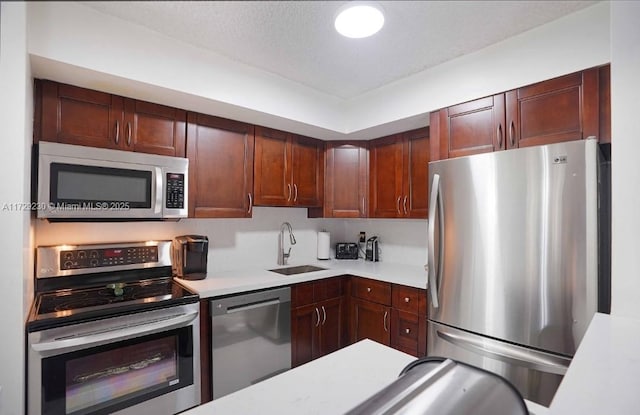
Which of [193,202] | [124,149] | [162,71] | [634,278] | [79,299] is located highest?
[124,149]

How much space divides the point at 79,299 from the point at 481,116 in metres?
2.23

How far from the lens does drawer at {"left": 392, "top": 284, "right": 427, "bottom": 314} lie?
195cm

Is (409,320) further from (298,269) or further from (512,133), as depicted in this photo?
(512,133)

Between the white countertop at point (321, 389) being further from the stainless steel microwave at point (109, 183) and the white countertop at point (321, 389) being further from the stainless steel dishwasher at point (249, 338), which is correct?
the stainless steel dishwasher at point (249, 338)

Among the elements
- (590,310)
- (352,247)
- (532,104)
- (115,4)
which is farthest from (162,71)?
(352,247)

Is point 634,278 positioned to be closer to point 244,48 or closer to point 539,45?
point 539,45

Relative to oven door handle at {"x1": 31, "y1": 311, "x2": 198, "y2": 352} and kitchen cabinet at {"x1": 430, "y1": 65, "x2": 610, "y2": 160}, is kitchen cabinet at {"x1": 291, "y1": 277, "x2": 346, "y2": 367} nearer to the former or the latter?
oven door handle at {"x1": 31, "y1": 311, "x2": 198, "y2": 352}

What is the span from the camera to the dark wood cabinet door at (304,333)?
2.08 m

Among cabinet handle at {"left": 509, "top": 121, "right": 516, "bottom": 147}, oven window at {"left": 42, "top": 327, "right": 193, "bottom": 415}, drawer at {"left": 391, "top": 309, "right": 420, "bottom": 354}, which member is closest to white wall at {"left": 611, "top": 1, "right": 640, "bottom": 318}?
cabinet handle at {"left": 509, "top": 121, "right": 516, "bottom": 147}

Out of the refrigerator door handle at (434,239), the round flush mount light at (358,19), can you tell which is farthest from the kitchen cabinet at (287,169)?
the round flush mount light at (358,19)

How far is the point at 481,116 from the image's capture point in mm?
1630

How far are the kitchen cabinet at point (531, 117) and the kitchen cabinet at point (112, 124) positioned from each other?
5.05ft

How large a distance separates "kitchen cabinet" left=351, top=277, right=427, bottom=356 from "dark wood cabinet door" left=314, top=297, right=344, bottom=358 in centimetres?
10

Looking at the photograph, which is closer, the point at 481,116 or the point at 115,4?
the point at 115,4
